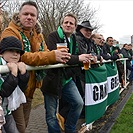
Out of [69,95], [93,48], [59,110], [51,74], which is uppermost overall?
[93,48]

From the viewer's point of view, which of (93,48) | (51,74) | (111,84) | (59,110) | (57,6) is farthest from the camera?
(57,6)

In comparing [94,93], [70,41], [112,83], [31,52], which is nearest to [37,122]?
[94,93]

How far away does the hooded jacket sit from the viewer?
8.33ft

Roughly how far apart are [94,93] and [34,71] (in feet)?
5.60

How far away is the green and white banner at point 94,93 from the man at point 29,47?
1320 millimetres

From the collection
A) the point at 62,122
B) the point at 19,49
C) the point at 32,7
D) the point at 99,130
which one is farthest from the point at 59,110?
the point at 19,49

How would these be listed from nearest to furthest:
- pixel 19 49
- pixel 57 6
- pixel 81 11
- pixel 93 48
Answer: pixel 19 49
pixel 93 48
pixel 57 6
pixel 81 11

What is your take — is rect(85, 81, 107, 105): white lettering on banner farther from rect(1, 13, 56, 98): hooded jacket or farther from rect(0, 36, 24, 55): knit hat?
rect(0, 36, 24, 55): knit hat

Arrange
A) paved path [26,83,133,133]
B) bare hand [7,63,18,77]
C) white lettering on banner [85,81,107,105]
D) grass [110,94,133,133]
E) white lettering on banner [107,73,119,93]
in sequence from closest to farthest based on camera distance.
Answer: bare hand [7,63,18,77] → white lettering on banner [85,81,107,105] → grass [110,94,133,133] → paved path [26,83,133,133] → white lettering on banner [107,73,119,93]

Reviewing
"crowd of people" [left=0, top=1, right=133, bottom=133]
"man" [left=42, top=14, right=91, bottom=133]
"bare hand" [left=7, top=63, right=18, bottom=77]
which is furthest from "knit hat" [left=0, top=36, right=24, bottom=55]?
"man" [left=42, top=14, right=91, bottom=133]

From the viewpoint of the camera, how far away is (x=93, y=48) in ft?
16.6

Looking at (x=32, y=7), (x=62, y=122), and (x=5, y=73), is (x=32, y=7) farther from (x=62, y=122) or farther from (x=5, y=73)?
(x=62, y=122)

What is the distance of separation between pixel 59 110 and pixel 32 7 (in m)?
2.03

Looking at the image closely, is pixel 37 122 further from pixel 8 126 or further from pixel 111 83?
pixel 8 126
